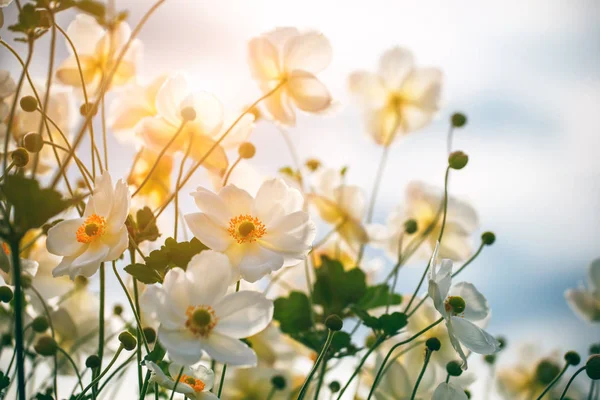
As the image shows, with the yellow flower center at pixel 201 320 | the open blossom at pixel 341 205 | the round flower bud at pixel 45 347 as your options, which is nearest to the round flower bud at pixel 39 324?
the round flower bud at pixel 45 347

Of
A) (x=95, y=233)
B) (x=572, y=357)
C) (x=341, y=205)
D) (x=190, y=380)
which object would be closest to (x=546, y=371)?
(x=572, y=357)

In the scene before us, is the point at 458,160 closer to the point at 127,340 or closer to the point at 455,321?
the point at 455,321

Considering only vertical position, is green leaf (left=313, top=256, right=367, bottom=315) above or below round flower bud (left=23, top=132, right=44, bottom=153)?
below

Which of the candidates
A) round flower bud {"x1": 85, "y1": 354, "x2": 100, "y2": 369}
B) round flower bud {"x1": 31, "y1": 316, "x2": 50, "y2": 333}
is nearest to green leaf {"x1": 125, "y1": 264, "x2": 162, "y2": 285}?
round flower bud {"x1": 85, "y1": 354, "x2": 100, "y2": 369}

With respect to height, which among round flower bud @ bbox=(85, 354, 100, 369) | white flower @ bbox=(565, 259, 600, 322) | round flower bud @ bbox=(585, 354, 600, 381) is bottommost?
white flower @ bbox=(565, 259, 600, 322)

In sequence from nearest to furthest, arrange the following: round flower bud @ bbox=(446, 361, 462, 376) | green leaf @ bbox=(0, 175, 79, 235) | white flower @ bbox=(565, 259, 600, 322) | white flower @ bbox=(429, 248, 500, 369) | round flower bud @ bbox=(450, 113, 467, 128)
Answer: green leaf @ bbox=(0, 175, 79, 235), white flower @ bbox=(429, 248, 500, 369), round flower bud @ bbox=(446, 361, 462, 376), round flower bud @ bbox=(450, 113, 467, 128), white flower @ bbox=(565, 259, 600, 322)

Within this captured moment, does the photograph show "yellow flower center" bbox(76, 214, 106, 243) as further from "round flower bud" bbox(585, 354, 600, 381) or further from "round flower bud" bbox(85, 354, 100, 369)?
"round flower bud" bbox(585, 354, 600, 381)

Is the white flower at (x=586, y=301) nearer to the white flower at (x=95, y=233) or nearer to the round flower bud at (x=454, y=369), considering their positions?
the round flower bud at (x=454, y=369)
